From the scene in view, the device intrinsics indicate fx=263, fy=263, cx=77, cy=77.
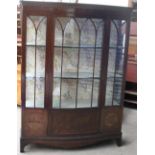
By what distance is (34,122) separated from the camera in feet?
4.22

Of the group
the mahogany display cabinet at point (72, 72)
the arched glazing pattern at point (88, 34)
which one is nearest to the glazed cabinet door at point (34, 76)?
the mahogany display cabinet at point (72, 72)

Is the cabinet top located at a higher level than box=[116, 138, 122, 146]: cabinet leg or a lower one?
higher

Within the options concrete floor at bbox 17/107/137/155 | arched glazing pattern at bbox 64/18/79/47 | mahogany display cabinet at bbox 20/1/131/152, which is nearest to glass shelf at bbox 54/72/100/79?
mahogany display cabinet at bbox 20/1/131/152

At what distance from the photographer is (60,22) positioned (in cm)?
118

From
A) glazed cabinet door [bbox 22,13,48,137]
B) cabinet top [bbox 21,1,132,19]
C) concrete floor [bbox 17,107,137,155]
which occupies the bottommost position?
concrete floor [bbox 17,107,137,155]

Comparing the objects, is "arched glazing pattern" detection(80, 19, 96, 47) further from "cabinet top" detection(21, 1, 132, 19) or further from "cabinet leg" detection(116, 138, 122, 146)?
"cabinet leg" detection(116, 138, 122, 146)

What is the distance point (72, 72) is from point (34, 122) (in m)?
0.31

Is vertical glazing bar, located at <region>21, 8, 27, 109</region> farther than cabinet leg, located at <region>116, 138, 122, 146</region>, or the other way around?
cabinet leg, located at <region>116, 138, 122, 146</region>

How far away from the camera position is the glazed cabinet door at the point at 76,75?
3.95 feet

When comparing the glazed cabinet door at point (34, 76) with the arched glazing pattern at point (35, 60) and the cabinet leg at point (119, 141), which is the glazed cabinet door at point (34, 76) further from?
the cabinet leg at point (119, 141)

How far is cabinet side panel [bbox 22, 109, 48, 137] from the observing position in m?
1.28

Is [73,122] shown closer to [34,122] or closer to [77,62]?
[34,122]
